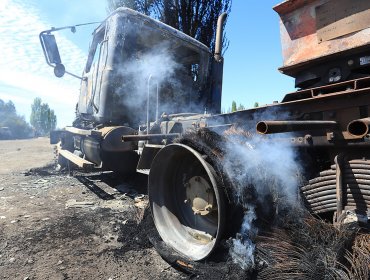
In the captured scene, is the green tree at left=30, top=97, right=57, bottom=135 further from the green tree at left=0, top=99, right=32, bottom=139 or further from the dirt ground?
the dirt ground

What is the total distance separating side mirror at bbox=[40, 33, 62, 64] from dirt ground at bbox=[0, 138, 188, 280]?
2219 mm

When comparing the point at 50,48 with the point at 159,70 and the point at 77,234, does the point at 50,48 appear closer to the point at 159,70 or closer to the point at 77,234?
the point at 159,70

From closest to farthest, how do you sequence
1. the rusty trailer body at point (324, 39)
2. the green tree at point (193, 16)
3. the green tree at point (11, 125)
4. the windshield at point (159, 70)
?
1. the rusty trailer body at point (324, 39)
2. the windshield at point (159, 70)
3. the green tree at point (193, 16)
4. the green tree at point (11, 125)

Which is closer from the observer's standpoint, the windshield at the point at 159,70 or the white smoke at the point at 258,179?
the white smoke at the point at 258,179

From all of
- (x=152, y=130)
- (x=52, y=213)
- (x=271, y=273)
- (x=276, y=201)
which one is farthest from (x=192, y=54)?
(x=271, y=273)

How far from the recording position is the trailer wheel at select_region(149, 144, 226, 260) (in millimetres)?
2566

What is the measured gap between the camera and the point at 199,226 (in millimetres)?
2830

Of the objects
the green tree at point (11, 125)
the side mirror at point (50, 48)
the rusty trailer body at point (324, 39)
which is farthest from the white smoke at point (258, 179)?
the green tree at point (11, 125)

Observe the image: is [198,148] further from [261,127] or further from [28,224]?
[28,224]

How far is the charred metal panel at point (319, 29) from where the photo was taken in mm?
1993

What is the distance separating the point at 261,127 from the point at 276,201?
2.55 feet

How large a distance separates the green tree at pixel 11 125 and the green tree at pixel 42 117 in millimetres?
5255

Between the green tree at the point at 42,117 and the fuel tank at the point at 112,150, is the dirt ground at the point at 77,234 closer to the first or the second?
the fuel tank at the point at 112,150

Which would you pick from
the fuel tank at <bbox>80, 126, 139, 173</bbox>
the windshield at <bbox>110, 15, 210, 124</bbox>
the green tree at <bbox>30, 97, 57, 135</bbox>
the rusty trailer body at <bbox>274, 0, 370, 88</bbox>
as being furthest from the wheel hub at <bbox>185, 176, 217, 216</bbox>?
the green tree at <bbox>30, 97, 57, 135</bbox>
